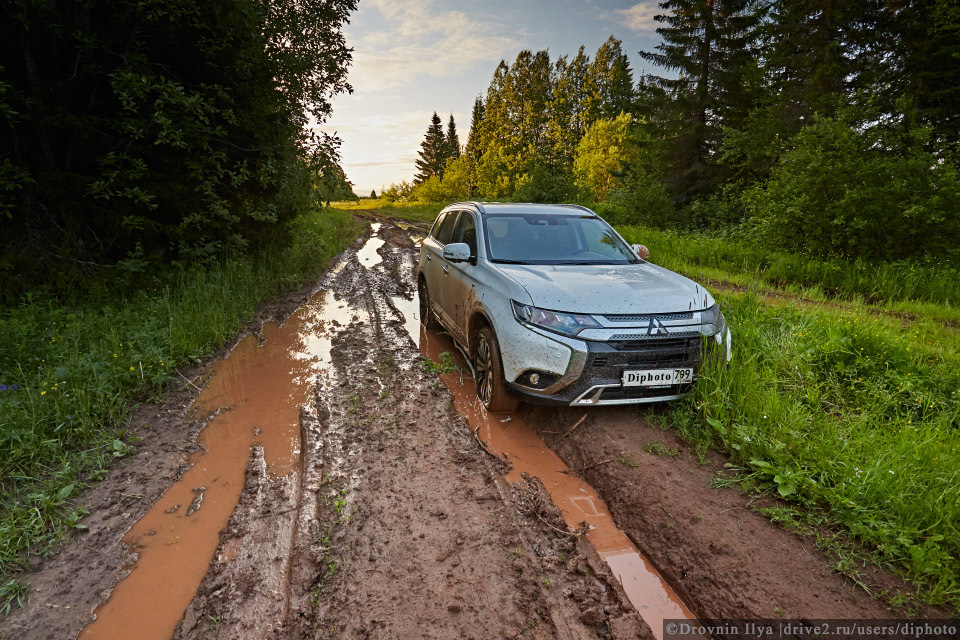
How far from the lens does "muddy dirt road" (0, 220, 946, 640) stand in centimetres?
Answer: 222

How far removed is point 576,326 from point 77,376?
4.59 meters

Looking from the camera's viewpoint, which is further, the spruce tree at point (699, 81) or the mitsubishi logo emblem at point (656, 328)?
the spruce tree at point (699, 81)

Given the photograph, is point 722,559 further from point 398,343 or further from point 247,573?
point 398,343

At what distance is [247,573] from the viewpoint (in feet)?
8.18

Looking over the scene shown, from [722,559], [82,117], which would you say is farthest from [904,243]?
[82,117]

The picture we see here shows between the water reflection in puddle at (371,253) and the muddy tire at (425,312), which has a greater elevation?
the water reflection in puddle at (371,253)

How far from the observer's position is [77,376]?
4.30 m

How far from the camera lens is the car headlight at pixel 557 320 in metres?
3.54

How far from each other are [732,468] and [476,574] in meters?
2.04

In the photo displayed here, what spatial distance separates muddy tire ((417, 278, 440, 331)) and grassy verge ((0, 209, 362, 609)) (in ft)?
8.83

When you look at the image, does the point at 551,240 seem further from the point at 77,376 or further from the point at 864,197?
the point at 864,197

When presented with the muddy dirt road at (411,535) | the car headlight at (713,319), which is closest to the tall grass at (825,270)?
the car headlight at (713,319)

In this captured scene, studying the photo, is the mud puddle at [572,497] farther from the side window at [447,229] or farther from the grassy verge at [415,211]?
the grassy verge at [415,211]

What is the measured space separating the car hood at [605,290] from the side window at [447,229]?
181 centimetres
